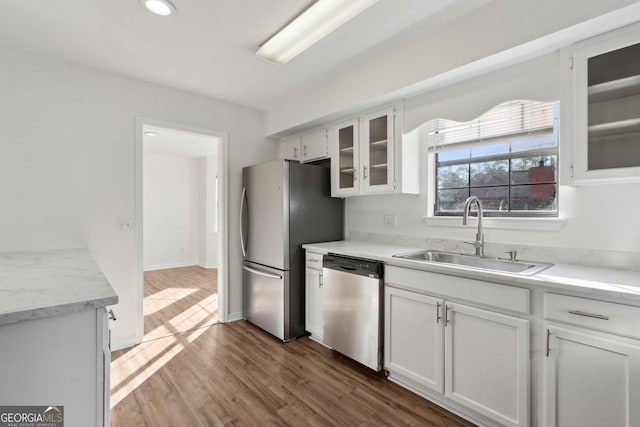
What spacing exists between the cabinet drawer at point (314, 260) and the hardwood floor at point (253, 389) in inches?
29.5

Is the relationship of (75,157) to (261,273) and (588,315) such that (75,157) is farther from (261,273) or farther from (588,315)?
(588,315)

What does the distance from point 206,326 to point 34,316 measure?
8.53ft

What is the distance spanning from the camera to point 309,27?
6.60 ft

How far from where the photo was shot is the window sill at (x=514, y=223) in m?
1.98

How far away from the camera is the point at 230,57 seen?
8.19 feet

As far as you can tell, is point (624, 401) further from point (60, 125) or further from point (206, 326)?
point (60, 125)

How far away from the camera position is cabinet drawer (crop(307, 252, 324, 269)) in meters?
2.87

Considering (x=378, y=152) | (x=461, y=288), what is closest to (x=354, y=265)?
(x=461, y=288)

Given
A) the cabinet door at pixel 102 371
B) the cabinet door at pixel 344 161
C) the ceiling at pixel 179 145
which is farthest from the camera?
the ceiling at pixel 179 145

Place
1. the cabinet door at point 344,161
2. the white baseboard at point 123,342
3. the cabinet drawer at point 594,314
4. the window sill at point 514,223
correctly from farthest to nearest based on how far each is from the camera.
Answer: the cabinet door at point 344,161
the white baseboard at point 123,342
the window sill at point 514,223
the cabinet drawer at point 594,314

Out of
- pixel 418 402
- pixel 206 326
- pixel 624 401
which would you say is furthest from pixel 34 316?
pixel 206 326

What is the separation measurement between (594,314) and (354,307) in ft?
4.81

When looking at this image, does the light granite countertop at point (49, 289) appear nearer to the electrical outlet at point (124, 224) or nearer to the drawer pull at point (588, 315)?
the electrical outlet at point (124, 224)

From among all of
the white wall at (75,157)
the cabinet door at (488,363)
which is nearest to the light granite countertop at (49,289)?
the white wall at (75,157)
